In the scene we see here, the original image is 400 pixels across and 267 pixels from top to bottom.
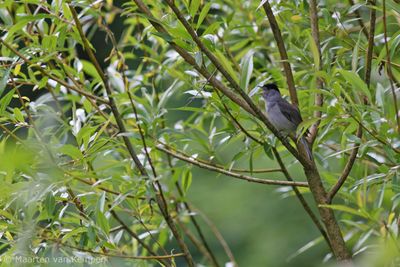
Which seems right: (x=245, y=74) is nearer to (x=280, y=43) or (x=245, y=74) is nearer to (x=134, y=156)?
(x=280, y=43)

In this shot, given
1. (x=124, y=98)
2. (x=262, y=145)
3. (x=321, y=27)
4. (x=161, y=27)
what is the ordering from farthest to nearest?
(x=124, y=98) → (x=321, y=27) → (x=262, y=145) → (x=161, y=27)

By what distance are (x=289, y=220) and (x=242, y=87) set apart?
12.6 feet

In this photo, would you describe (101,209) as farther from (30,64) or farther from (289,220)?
(289,220)

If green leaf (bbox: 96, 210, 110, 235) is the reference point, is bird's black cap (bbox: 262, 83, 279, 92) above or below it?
below

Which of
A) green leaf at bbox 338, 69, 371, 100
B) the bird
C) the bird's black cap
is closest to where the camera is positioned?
green leaf at bbox 338, 69, 371, 100

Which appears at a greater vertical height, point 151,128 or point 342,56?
point 342,56

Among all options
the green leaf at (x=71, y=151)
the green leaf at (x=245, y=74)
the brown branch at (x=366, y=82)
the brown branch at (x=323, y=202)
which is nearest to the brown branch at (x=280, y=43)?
the brown branch at (x=323, y=202)

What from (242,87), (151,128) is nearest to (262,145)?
(242,87)

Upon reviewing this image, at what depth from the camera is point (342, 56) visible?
8.14 feet

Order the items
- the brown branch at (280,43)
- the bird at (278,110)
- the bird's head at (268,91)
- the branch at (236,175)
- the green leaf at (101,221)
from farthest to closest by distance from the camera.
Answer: the bird's head at (268,91) < the bird at (278,110) < the branch at (236,175) < the brown branch at (280,43) < the green leaf at (101,221)

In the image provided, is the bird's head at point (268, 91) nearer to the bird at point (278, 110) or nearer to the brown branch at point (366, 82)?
the bird at point (278, 110)

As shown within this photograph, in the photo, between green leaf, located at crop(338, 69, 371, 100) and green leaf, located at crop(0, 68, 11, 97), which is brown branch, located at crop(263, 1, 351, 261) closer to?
green leaf, located at crop(338, 69, 371, 100)

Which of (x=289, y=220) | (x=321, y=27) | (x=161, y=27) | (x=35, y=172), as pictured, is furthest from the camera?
(x=289, y=220)

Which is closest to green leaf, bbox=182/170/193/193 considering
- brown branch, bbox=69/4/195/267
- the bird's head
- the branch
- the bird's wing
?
the branch
